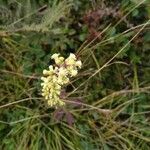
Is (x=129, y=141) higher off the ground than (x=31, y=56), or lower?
lower

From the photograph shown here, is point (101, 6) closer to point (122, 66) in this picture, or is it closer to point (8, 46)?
point (122, 66)

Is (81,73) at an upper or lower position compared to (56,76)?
upper

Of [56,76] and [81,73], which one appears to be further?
[81,73]

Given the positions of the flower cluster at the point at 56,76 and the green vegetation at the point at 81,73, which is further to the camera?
the green vegetation at the point at 81,73

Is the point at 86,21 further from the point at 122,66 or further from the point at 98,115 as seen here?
the point at 98,115

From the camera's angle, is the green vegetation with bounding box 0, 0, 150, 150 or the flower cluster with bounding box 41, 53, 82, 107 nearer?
the flower cluster with bounding box 41, 53, 82, 107

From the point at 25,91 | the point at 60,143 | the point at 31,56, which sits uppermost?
the point at 31,56

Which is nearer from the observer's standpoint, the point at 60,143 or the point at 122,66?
the point at 60,143

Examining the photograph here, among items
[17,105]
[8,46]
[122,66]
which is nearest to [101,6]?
[122,66]
